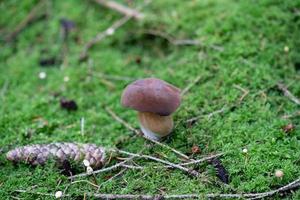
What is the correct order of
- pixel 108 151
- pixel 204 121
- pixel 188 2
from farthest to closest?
pixel 188 2 < pixel 204 121 < pixel 108 151

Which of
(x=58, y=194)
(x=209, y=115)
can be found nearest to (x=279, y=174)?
(x=209, y=115)

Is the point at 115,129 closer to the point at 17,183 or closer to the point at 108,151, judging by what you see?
the point at 108,151

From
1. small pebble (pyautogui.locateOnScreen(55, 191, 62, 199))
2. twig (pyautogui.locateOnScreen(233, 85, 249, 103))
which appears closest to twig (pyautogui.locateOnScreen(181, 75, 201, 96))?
twig (pyautogui.locateOnScreen(233, 85, 249, 103))

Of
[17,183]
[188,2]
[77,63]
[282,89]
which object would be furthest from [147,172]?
[188,2]

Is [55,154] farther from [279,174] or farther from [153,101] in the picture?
[279,174]

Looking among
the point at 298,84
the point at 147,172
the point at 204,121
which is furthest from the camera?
the point at 298,84

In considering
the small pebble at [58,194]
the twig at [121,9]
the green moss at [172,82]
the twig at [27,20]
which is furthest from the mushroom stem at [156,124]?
the twig at [27,20]

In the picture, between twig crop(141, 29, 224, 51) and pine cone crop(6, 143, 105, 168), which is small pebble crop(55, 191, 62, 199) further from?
twig crop(141, 29, 224, 51)
